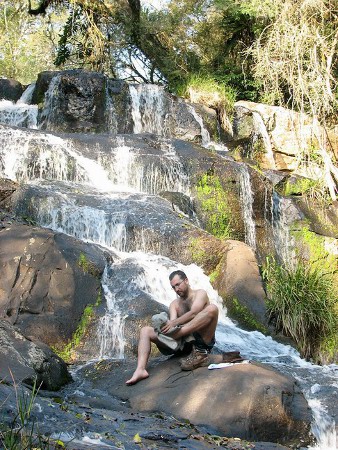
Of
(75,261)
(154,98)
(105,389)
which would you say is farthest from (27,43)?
(105,389)

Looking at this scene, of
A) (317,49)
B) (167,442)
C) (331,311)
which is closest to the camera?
(167,442)

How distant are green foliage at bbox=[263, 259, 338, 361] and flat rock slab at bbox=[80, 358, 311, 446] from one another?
3.05 metres

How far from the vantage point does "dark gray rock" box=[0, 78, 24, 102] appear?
62.8 feet

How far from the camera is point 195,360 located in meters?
6.09

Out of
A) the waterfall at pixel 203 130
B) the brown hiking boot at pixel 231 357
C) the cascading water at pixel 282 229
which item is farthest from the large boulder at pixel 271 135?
the brown hiking boot at pixel 231 357

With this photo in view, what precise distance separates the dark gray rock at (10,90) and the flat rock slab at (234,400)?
1468 centimetres

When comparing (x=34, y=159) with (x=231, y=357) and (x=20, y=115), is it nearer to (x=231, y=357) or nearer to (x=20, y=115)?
(x=20, y=115)

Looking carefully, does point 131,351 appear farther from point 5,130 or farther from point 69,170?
point 5,130

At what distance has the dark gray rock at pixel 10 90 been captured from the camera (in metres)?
19.1

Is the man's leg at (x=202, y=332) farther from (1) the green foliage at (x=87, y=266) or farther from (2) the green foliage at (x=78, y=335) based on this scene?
(1) the green foliage at (x=87, y=266)

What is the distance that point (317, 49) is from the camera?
54.2 feet

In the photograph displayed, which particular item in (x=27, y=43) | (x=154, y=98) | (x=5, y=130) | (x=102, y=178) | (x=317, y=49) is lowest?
(x=102, y=178)

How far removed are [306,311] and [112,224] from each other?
3.31 meters

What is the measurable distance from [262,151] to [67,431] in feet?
46.8
